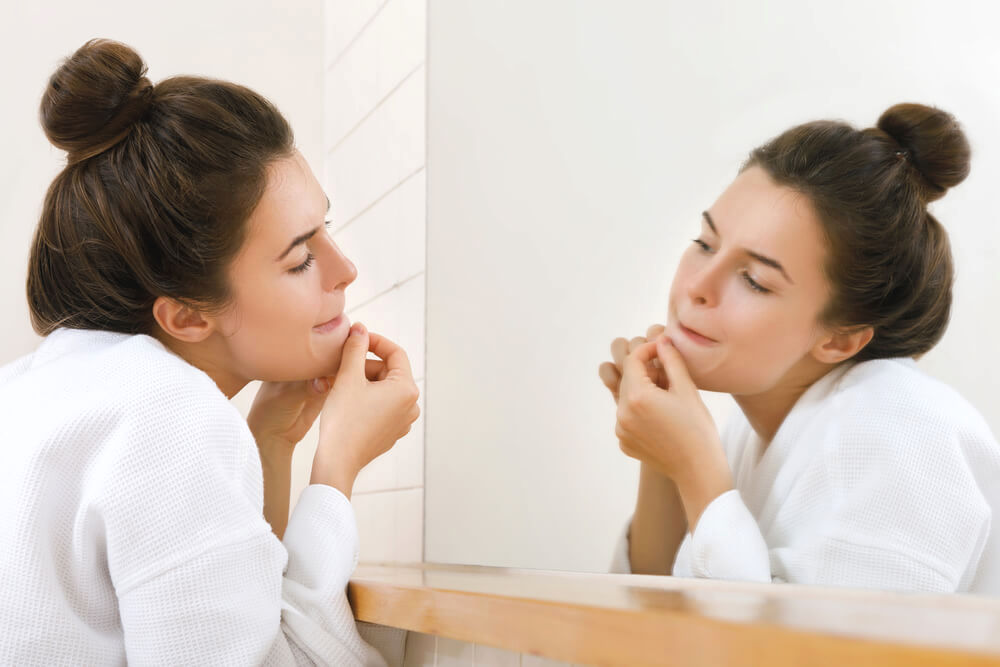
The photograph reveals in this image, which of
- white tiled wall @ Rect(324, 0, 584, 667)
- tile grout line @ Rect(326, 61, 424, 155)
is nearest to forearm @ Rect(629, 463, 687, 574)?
white tiled wall @ Rect(324, 0, 584, 667)

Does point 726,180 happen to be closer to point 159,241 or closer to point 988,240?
point 988,240

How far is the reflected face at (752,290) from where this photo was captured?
2.80ft

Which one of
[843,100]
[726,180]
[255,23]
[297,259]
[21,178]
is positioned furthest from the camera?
[255,23]

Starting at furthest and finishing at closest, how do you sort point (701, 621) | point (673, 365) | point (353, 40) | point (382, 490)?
point (353, 40), point (382, 490), point (673, 365), point (701, 621)

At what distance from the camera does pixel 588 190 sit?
1205 mm

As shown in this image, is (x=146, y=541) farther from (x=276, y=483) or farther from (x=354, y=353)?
(x=276, y=483)

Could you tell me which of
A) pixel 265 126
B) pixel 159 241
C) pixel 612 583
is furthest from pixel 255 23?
pixel 612 583

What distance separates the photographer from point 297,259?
1.07 m

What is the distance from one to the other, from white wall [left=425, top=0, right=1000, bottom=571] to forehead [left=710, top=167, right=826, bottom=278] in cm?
4

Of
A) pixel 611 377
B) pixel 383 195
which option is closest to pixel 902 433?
pixel 611 377

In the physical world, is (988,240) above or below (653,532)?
above

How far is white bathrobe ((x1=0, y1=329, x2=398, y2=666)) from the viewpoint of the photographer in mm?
800

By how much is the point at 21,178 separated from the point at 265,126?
41.5 inches

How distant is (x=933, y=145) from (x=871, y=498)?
10.7 inches
